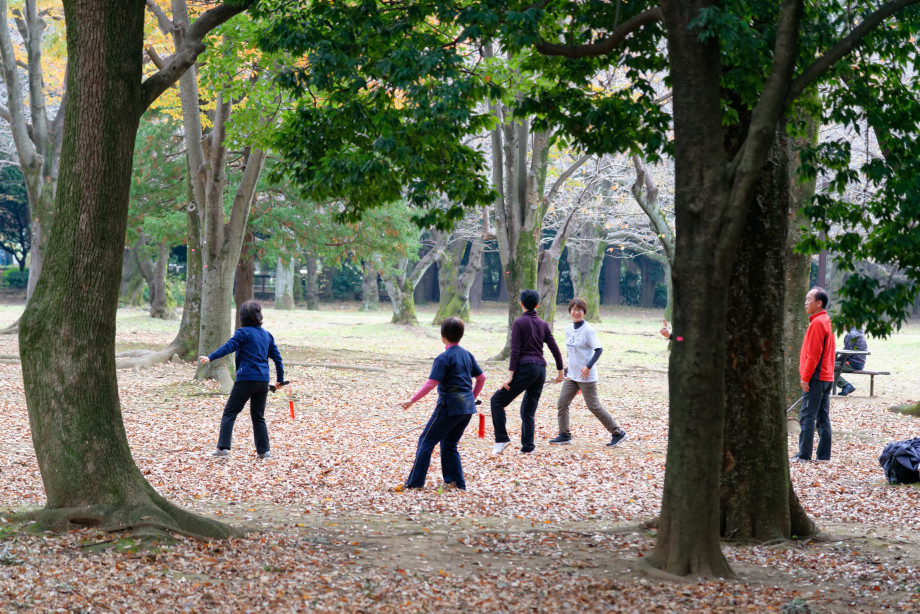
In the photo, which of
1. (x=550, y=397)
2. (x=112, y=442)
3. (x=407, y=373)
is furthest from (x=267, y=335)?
(x=407, y=373)

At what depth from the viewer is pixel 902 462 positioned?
8172mm

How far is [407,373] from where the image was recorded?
18.0 metres

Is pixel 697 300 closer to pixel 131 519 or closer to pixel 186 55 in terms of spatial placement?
pixel 131 519

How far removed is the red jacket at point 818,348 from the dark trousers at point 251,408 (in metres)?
5.48

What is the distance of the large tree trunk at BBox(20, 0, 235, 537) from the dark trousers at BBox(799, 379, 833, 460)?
6494mm

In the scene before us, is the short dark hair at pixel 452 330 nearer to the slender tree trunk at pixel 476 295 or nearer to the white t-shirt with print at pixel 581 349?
the white t-shirt with print at pixel 581 349

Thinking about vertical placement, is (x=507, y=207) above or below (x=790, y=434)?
above

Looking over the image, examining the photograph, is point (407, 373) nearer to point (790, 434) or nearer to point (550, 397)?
point (550, 397)

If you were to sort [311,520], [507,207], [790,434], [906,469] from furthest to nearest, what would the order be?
[507,207] < [790,434] < [906,469] < [311,520]

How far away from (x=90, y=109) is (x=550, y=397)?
Result: 10972 millimetres

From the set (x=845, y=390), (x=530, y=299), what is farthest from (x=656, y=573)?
(x=845, y=390)

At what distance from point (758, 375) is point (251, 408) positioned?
521cm

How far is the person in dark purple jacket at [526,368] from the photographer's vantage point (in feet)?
31.3

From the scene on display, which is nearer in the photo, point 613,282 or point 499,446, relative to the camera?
point 499,446
